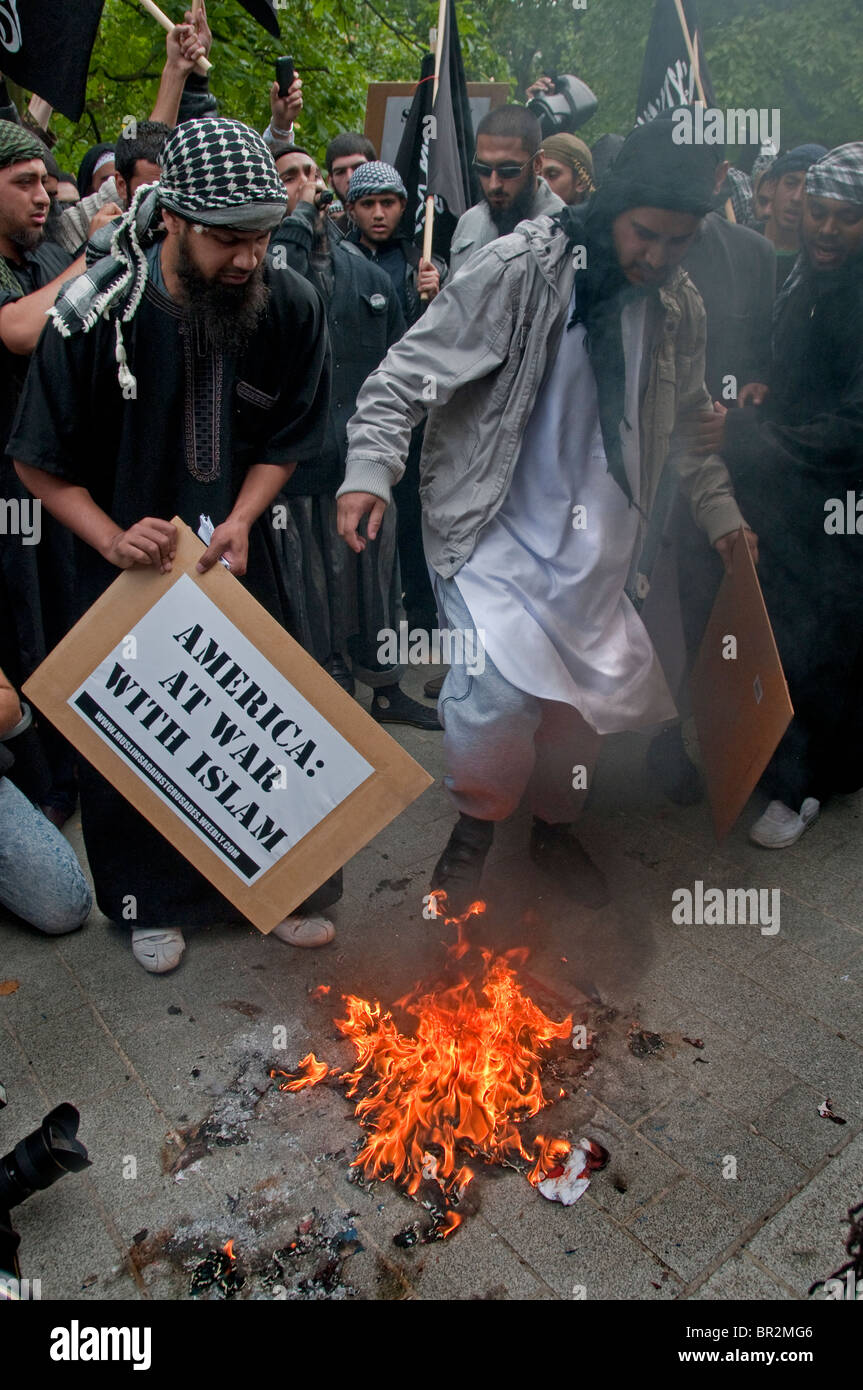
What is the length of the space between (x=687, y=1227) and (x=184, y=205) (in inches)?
108

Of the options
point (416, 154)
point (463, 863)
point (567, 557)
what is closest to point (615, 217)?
point (567, 557)

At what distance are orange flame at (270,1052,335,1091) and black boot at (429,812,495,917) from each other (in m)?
0.73

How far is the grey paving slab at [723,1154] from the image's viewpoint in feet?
8.00

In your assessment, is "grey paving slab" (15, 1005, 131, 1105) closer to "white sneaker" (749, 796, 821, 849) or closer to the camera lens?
the camera lens

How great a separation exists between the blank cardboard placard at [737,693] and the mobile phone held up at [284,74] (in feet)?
9.98

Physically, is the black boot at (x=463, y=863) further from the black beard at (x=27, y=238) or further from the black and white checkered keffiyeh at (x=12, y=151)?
the black beard at (x=27, y=238)

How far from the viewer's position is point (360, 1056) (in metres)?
2.79

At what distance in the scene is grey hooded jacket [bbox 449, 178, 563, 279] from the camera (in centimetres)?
A: 484

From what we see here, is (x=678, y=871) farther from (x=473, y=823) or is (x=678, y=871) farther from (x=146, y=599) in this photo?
(x=146, y=599)

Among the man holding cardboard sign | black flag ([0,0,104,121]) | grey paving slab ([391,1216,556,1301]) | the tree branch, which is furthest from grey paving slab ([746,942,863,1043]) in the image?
the tree branch

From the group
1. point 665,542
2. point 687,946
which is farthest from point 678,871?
point 665,542

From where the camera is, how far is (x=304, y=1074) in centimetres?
276

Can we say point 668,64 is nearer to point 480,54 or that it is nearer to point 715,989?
point 715,989

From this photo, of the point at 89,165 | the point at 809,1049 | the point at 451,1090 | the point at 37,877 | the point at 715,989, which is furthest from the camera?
the point at 89,165
